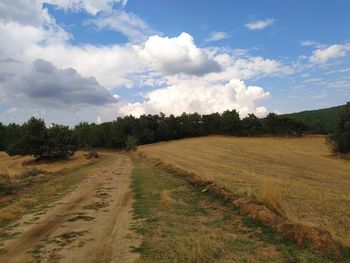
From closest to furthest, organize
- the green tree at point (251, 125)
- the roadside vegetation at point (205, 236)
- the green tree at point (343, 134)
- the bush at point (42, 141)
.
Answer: the roadside vegetation at point (205, 236) → the green tree at point (343, 134) → the bush at point (42, 141) → the green tree at point (251, 125)

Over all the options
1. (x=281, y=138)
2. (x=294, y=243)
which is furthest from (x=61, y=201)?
(x=281, y=138)

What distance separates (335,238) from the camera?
9062mm

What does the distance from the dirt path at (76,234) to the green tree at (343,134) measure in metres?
36.0

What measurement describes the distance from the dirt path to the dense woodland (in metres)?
46.8

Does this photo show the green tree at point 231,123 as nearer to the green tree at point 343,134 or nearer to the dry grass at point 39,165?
the dry grass at point 39,165

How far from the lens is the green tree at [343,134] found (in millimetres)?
45969

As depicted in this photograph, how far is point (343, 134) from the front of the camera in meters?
46.4

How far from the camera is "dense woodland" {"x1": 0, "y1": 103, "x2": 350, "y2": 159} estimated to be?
61.4m

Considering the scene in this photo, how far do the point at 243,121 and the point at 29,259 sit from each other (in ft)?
299

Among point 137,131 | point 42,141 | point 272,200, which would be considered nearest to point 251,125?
point 137,131

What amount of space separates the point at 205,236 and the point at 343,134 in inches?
1622

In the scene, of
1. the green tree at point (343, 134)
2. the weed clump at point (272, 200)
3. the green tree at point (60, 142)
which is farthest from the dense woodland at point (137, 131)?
the weed clump at point (272, 200)

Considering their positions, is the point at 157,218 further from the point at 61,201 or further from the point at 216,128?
the point at 216,128

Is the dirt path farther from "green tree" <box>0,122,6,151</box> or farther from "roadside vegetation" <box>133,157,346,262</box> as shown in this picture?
"green tree" <box>0,122,6,151</box>
